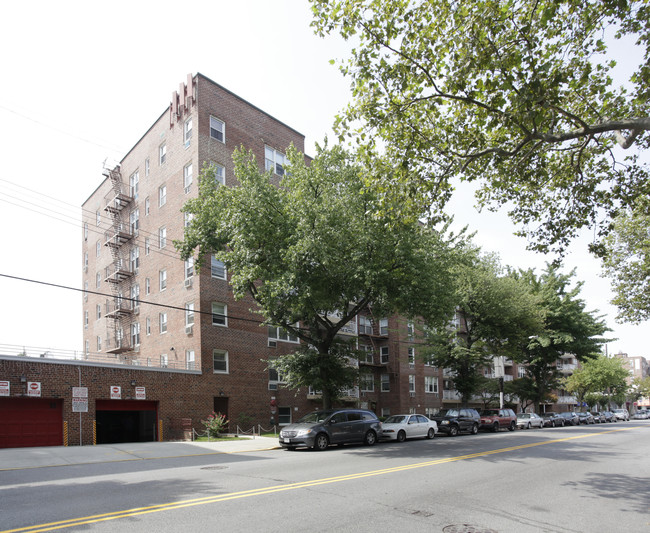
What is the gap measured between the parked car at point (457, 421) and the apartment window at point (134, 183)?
26.4 metres

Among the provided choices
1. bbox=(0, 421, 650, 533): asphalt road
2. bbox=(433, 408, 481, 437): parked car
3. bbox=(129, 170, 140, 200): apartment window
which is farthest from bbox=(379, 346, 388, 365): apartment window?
bbox=(0, 421, 650, 533): asphalt road

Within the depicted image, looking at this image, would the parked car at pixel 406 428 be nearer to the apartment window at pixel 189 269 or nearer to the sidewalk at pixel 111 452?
the sidewalk at pixel 111 452

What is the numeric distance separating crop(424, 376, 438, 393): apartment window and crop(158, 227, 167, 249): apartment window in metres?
28.2

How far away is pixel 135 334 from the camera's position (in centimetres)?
3478

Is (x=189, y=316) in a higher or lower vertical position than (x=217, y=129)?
lower

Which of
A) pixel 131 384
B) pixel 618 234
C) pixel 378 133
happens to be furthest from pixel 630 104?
pixel 131 384

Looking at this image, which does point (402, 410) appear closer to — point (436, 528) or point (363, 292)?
point (363, 292)

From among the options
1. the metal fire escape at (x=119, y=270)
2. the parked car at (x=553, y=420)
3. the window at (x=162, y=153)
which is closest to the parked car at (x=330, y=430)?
the metal fire escape at (x=119, y=270)

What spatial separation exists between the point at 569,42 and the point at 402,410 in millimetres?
37165

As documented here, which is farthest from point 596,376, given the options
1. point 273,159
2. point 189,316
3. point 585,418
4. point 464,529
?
point 464,529

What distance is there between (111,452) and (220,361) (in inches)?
429

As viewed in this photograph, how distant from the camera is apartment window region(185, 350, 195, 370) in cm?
2795

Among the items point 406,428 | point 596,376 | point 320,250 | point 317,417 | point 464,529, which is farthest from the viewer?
point 596,376

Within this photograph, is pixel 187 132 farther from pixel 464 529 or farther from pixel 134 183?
pixel 464 529
